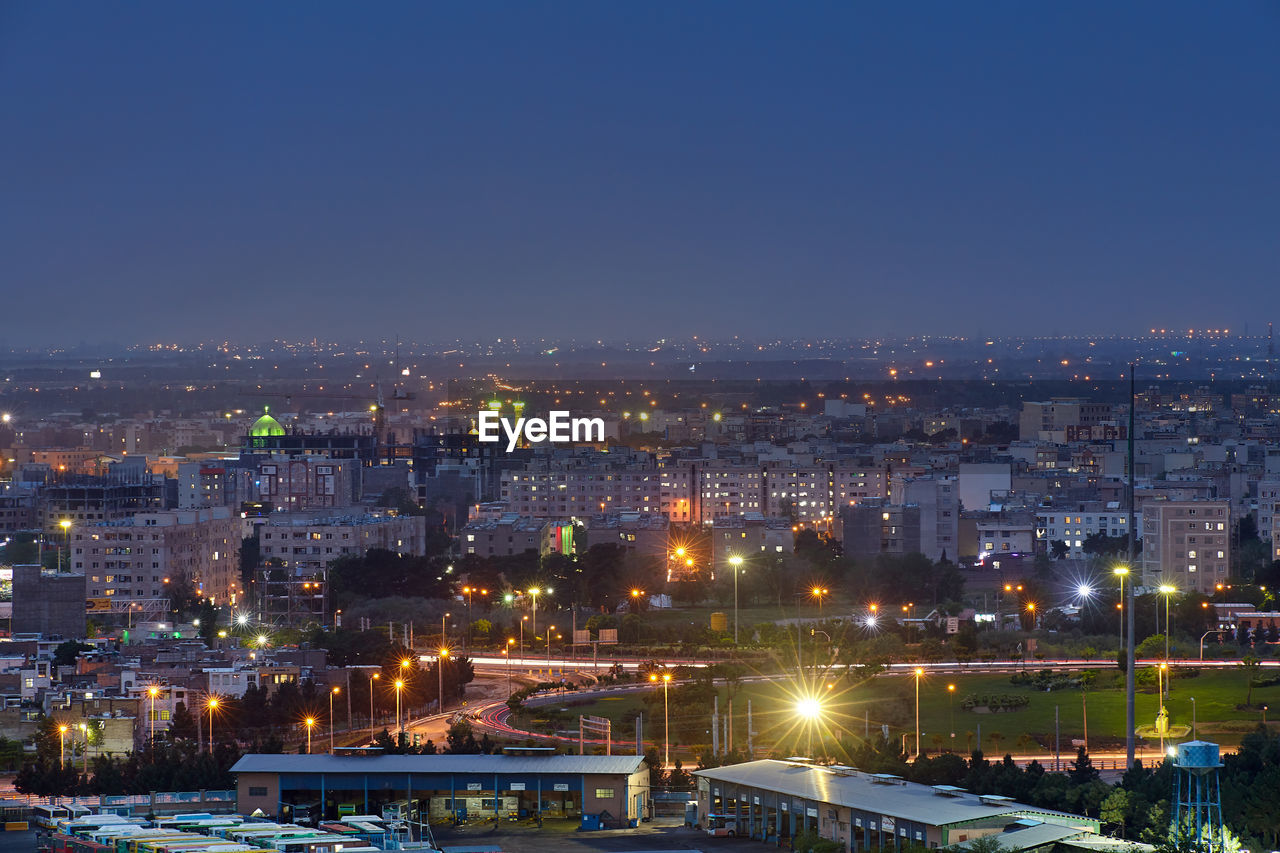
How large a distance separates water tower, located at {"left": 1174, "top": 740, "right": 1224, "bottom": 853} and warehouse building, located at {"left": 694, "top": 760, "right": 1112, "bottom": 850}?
1.90 ft

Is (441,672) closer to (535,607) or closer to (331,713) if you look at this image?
(331,713)

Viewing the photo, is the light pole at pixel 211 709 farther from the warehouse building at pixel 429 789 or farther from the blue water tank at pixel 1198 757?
the blue water tank at pixel 1198 757

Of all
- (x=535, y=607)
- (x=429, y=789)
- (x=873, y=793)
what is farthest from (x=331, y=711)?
(x=535, y=607)

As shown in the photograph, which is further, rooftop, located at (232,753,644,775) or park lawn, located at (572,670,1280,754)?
park lawn, located at (572,670,1280,754)

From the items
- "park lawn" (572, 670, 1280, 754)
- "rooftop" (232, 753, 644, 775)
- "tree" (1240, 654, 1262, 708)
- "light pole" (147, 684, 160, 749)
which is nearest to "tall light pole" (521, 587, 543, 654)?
"park lawn" (572, 670, 1280, 754)

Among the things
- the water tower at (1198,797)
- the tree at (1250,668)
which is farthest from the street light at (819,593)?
the water tower at (1198,797)

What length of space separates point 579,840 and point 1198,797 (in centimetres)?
430

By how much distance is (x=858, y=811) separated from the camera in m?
14.4

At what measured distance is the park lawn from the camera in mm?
19172

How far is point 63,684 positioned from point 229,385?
258 feet

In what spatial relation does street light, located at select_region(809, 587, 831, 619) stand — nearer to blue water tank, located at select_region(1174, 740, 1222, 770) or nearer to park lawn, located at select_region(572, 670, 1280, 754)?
park lawn, located at select_region(572, 670, 1280, 754)

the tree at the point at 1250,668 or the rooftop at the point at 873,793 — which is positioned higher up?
the tree at the point at 1250,668

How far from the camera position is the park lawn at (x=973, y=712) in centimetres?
1917
